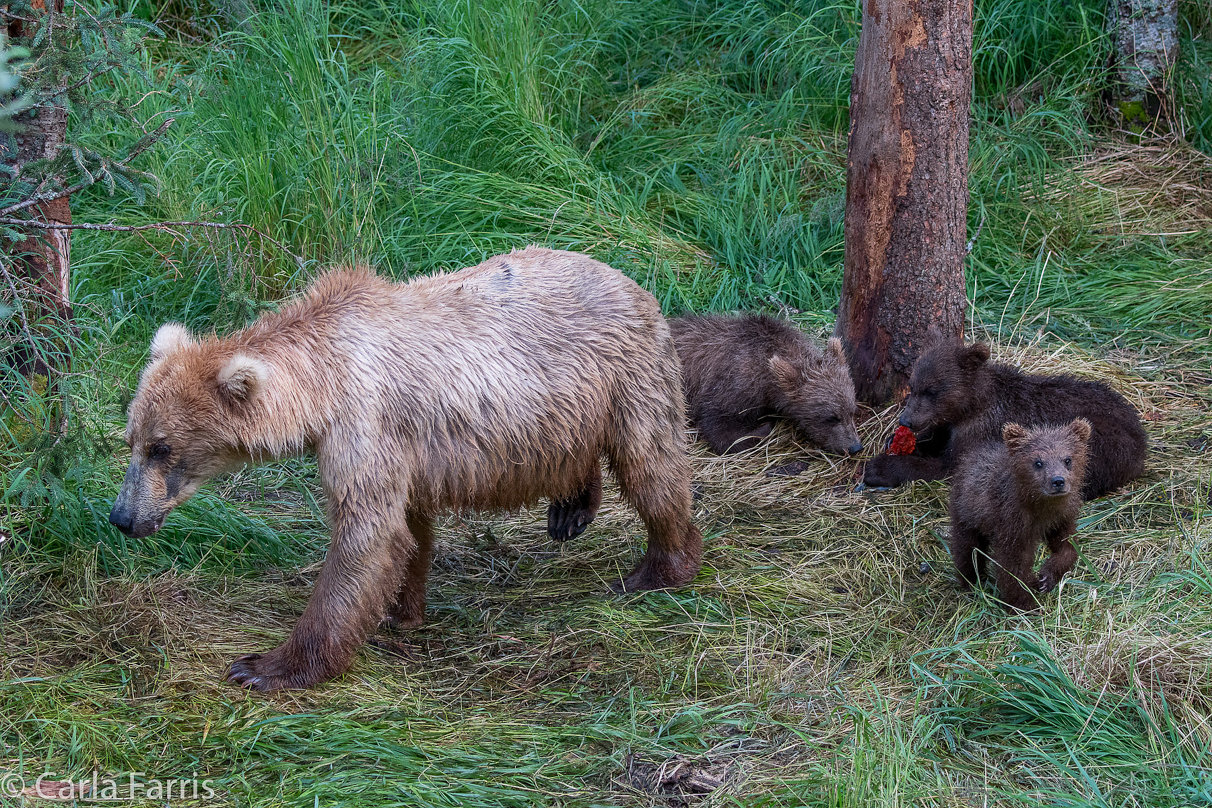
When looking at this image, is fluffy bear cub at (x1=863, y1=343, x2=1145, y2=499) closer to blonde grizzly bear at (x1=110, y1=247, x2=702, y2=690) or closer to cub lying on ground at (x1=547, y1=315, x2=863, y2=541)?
cub lying on ground at (x1=547, y1=315, x2=863, y2=541)

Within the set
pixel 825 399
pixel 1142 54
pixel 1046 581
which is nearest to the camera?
pixel 1046 581

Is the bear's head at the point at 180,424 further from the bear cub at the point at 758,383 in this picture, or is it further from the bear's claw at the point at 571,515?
the bear cub at the point at 758,383

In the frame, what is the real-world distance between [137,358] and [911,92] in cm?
448

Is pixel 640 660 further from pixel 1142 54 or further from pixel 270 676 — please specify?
pixel 1142 54

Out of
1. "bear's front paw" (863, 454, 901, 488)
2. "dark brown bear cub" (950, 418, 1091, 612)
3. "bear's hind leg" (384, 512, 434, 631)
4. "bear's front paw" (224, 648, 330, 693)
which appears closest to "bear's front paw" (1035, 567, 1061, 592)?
"dark brown bear cub" (950, 418, 1091, 612)

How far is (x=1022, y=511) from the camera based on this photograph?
4586 millimetres

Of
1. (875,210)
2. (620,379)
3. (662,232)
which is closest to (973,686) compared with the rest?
(620,379)

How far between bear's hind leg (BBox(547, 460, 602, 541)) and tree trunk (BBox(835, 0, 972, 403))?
2.09m

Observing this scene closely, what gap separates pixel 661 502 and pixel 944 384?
1.86 meters

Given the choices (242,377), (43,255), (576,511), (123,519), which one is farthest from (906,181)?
(43,255)

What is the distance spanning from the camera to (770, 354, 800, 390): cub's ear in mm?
6488

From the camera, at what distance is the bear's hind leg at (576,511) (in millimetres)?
5246

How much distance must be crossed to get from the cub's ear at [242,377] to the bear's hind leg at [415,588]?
1.03 meters

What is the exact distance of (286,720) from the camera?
155 inches
